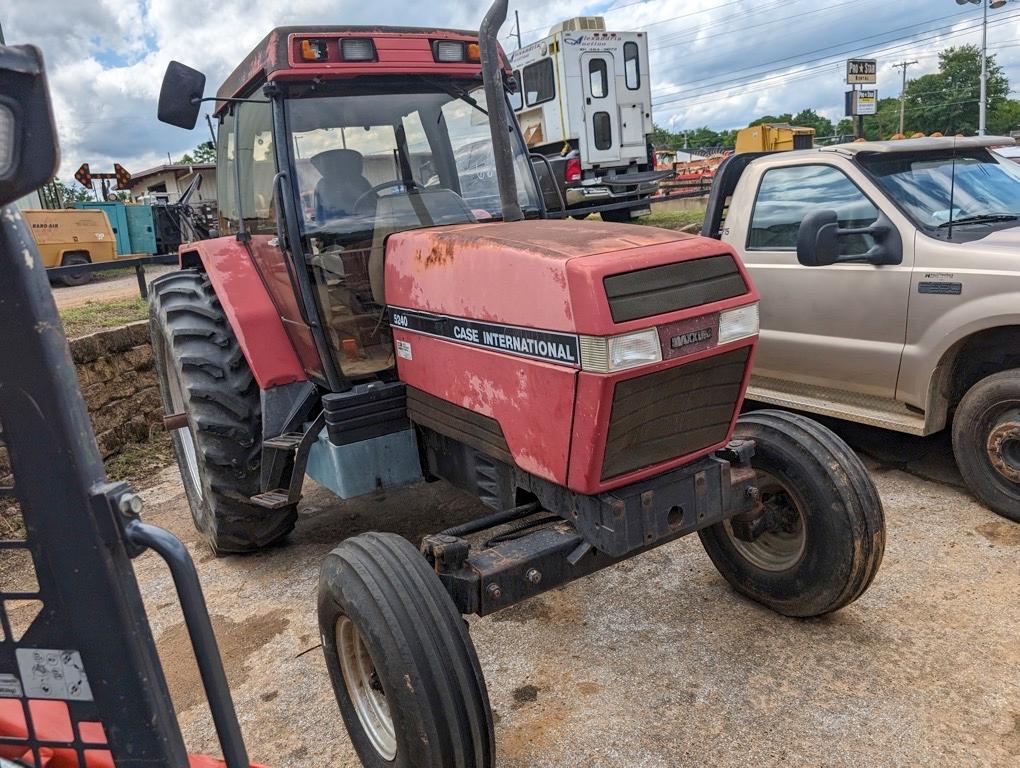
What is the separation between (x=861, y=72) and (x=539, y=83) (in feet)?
17.7

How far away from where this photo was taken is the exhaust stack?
274cm

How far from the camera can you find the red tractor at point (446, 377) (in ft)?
7.54

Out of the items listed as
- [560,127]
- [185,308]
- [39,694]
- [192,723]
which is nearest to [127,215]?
[560,127]

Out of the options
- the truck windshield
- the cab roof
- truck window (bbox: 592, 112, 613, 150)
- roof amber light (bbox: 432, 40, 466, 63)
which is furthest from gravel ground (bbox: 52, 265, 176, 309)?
the truck windshield

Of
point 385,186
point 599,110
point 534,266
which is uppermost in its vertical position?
point 599,110

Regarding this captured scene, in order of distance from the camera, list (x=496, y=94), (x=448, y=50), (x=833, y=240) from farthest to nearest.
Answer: (x=833, y=240)
(x=448, y=50)
(x=496, y=94)

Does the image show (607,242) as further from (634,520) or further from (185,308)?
(185,308)

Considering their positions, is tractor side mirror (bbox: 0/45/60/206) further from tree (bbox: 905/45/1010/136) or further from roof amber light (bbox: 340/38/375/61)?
tree (bbox: 905/45/1010/136)

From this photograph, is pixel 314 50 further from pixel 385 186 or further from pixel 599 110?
pixel 599 110

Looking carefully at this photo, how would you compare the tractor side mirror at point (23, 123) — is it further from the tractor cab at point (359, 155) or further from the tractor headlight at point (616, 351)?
the tractor cab at point (359, 155)

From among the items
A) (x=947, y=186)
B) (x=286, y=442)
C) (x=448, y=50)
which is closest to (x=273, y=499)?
(x=286, y=442)

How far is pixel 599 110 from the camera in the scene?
45.2 ft

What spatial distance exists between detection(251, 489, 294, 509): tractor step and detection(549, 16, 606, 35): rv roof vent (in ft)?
38.2

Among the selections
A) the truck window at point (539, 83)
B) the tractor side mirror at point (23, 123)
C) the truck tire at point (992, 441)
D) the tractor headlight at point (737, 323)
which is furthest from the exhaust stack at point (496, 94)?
the truck window at point (539, 83)
